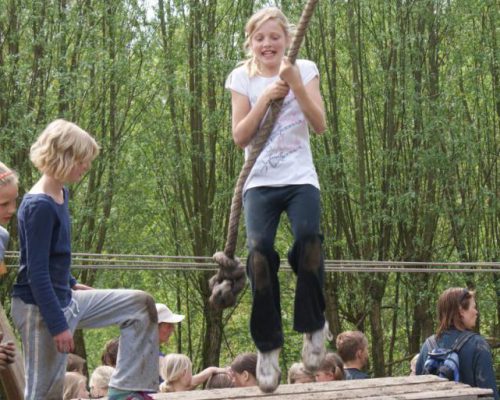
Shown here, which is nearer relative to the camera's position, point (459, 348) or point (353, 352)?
point (459, 348)

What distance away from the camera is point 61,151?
147 inches

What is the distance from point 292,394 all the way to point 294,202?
42.1 inches

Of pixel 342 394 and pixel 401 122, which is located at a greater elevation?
pixel 401 122

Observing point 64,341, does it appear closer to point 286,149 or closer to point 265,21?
point 286,149

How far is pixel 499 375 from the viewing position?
512 inches

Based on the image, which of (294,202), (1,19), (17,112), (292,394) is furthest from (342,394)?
(1,19)

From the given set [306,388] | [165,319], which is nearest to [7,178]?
[165,319]

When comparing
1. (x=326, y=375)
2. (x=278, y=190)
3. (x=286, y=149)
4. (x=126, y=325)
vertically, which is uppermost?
(x=286, y=149)

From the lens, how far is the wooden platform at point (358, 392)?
14.6 ft

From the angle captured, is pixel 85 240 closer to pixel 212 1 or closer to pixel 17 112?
pixel 17 112

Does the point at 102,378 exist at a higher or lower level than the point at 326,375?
higher

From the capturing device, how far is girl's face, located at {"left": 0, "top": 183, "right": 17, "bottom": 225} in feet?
13.0

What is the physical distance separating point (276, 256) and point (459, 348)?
5.02ft

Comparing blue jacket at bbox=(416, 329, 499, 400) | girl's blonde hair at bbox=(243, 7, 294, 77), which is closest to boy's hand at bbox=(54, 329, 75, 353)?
girl's blonde hair at bbox=(243, 7, 294, 77)
